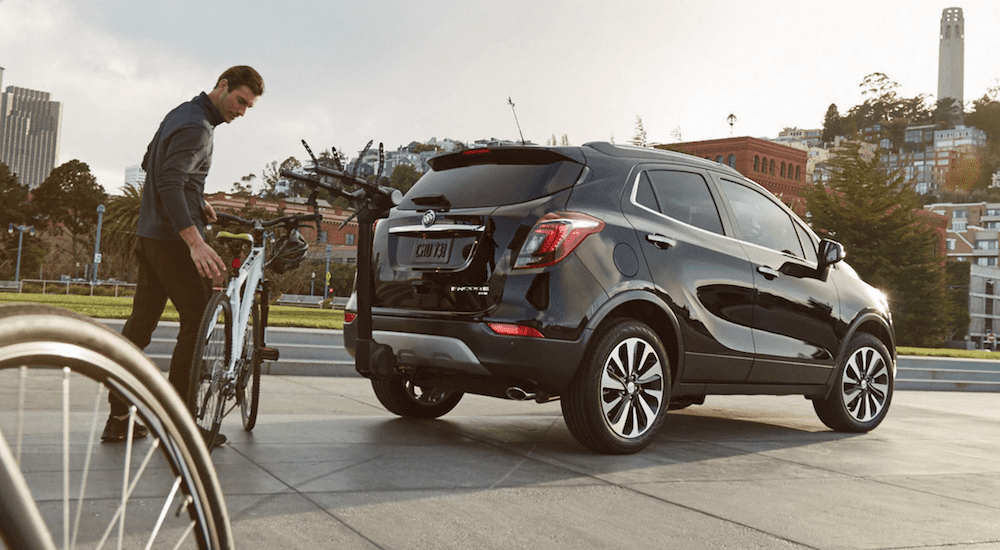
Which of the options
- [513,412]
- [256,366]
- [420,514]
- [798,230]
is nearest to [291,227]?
[256,366]

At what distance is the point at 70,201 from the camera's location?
70.5 metres

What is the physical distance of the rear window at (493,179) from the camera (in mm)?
5070

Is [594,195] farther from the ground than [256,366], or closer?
farther from the ground

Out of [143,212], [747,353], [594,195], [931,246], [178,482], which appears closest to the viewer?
[178,482]

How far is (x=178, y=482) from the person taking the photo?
1.42 m

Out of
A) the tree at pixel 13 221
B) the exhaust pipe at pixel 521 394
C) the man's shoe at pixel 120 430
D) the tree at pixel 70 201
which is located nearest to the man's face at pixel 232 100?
the exhaust pipe at pixel 521 394

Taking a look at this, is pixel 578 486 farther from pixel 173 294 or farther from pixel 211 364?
pixel 173 294

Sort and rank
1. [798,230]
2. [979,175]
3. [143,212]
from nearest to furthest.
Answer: [143,212] → [798,230] → [979,175]

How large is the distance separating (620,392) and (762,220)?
76.7 inches

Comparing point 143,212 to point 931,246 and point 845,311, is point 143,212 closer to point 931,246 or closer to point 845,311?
point 845,311

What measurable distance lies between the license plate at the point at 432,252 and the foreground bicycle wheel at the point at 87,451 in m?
3.51

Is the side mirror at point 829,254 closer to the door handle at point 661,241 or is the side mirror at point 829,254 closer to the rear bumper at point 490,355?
the door handle at point 661,241

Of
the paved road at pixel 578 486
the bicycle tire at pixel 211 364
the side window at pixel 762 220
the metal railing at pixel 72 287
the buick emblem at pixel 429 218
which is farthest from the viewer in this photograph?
the metal railing at pixel 72 287

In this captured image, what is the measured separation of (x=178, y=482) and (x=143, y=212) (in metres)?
3.52
